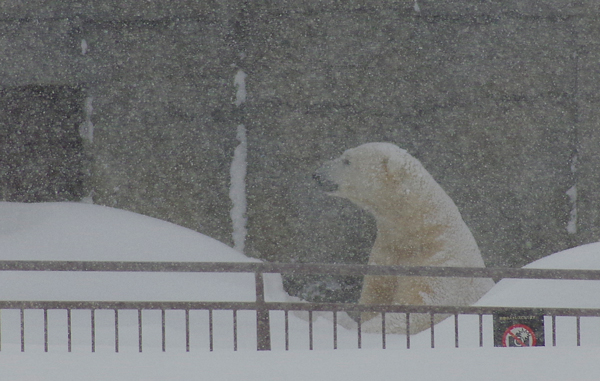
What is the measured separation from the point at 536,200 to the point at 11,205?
15.6ft

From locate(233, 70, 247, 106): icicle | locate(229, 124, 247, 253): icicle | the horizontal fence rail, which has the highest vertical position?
locate(233, 70, 247, 106): icicle

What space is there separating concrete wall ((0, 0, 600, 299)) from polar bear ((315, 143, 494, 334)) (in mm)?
1132

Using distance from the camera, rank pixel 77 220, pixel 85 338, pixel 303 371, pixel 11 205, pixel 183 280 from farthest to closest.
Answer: pixel 11 205
pixel 77 220
pixel 183 280
pixel 85 338
pixel 303 371

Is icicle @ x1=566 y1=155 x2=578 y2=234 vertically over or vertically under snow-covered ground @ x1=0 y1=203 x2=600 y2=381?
over

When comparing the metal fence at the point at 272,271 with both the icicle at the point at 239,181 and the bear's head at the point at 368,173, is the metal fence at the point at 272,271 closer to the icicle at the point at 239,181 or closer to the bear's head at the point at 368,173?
the bear's head at the point at 368,173

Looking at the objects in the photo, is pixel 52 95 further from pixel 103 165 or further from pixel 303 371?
pixel 303 371

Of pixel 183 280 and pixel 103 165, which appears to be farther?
pixel 103 165

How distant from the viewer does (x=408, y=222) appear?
191 inches

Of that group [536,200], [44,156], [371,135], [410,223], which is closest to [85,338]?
[410,223]

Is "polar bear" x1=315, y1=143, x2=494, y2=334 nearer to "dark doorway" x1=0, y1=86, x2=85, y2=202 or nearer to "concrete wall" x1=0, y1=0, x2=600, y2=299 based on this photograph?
"concrete wall" x1=0, y1=0, x2=600, y2=299

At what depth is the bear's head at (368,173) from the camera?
4773mm

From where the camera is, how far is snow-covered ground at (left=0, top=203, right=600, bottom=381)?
8.13ft

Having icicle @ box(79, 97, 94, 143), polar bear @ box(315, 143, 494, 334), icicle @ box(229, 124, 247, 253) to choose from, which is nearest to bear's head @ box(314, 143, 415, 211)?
polar bear @ box(315, 143, 494, 334)

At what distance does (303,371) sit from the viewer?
8.20 feet
